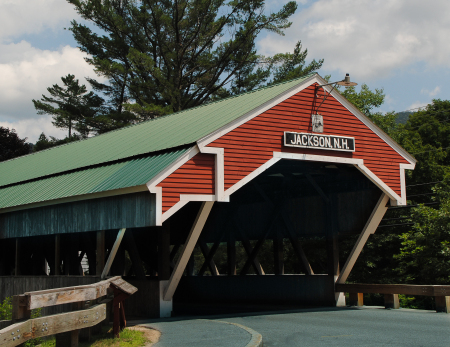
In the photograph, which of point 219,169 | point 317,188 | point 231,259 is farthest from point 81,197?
point 231,259

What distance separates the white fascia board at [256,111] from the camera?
15.5 metres

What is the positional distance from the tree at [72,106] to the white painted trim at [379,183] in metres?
27.8

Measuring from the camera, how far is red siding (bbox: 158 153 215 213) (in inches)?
577

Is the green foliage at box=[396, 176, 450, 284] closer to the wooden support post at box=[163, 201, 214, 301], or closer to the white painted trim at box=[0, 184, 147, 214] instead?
→ the wooden support post at box=[163, 201, 214, 301]

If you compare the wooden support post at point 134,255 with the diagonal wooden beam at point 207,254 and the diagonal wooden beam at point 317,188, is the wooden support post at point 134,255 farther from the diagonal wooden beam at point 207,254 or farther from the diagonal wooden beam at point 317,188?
the diagonal wooden beam at point 207,254

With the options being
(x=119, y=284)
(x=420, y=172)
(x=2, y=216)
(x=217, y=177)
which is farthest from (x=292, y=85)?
(x=420, y=172)

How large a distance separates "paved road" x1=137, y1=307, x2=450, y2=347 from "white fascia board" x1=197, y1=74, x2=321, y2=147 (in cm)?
442

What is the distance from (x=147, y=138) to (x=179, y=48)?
2425cm

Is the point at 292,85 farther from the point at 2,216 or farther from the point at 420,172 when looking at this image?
the point at 420,172

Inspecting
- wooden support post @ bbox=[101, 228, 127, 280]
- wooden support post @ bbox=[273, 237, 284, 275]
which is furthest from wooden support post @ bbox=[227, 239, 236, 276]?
wooden support post @ bbox=[101, 228, 127, 280]

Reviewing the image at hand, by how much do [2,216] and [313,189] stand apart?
1056 cm

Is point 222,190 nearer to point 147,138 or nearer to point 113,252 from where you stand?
point 113,252

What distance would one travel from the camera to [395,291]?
17188 mm

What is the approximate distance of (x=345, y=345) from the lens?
10305 millimetres
